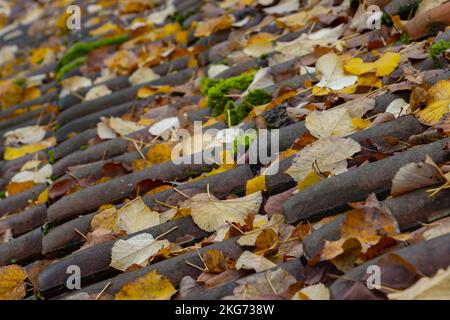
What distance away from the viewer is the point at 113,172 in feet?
7.88

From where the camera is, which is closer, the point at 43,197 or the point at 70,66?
the point at 43,197

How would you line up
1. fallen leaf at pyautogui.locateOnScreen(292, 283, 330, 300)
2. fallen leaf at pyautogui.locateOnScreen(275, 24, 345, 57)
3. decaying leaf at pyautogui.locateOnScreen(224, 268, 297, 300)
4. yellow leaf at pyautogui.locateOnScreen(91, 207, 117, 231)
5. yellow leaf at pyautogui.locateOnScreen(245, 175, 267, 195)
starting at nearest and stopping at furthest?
fallen leaf at pyautogui.locateOnScreen(292, 283, 330, 300) < decaying leaf at pyautogui.locateOnScreen(224, 268, 297, 300) < yellow leaf at pyautogui.locateOnScreen(245, 175, 267, 195) < yellow leaf at pyautogui.locateOnScreen(91, 207, 117, 231) < fallen leaf at pyautogui.locateOnScreen(275, 24, 345, 57)

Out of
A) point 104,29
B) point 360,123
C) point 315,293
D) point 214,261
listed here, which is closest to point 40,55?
point 104,29

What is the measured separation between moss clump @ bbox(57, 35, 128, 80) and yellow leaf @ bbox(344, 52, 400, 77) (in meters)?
1.82

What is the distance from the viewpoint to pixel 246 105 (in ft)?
7.95

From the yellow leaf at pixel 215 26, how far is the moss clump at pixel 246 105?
91cm

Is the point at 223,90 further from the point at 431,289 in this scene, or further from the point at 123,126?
the point at 431,289

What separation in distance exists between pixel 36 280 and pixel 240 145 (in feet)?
2.75

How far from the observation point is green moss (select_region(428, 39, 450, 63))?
2.15 meters

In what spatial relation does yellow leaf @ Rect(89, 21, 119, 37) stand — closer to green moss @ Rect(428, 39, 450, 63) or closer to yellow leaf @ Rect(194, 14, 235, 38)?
yellow leaf @ Rect(194, 14, 235, 38)

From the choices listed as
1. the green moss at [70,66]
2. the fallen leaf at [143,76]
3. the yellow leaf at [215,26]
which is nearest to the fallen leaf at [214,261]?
the fallen leaf at [143,76]

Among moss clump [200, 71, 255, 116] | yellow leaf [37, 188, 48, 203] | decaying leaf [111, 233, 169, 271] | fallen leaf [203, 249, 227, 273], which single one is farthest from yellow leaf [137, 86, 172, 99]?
fallen leaf [203, 249, 227, 273]

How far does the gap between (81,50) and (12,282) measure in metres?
2.09
